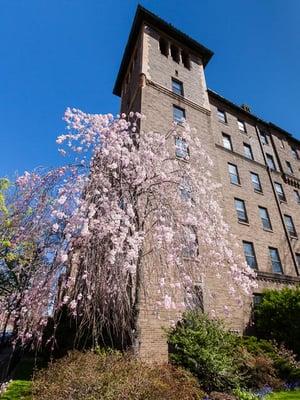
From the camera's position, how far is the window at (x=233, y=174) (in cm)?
2017

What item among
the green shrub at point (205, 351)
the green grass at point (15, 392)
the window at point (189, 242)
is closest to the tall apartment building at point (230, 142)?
the green shrub at point (205, 351)

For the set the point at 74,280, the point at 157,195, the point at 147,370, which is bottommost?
the point at 147,370

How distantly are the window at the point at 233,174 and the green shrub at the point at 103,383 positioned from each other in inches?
613

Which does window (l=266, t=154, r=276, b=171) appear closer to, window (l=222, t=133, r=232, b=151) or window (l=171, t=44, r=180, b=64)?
window (l=222, t=133, r=232, b=151)

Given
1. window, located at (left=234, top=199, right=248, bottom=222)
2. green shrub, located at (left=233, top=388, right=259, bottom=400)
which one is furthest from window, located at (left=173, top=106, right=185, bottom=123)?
green shrub, located at (left=233, top=388, right=259, bottom=400)

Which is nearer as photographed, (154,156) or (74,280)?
(74,280)

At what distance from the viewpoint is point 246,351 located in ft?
35.2

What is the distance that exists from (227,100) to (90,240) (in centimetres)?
2139

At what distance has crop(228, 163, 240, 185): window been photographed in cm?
2017

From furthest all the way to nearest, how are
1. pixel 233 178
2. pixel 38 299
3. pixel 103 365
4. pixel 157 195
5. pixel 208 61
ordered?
A: pixel 208 61
pixel 233 178
pixel 157 195
pixel 38 299
pixel 103 365

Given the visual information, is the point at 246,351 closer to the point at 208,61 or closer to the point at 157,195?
the point at 157,195

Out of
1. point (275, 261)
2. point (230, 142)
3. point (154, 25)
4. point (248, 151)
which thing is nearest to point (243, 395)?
point (275, 261)

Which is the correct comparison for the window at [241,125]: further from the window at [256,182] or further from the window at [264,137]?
the window at [256,182]

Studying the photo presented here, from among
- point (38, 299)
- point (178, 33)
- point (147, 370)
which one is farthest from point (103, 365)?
point (178, 33)
